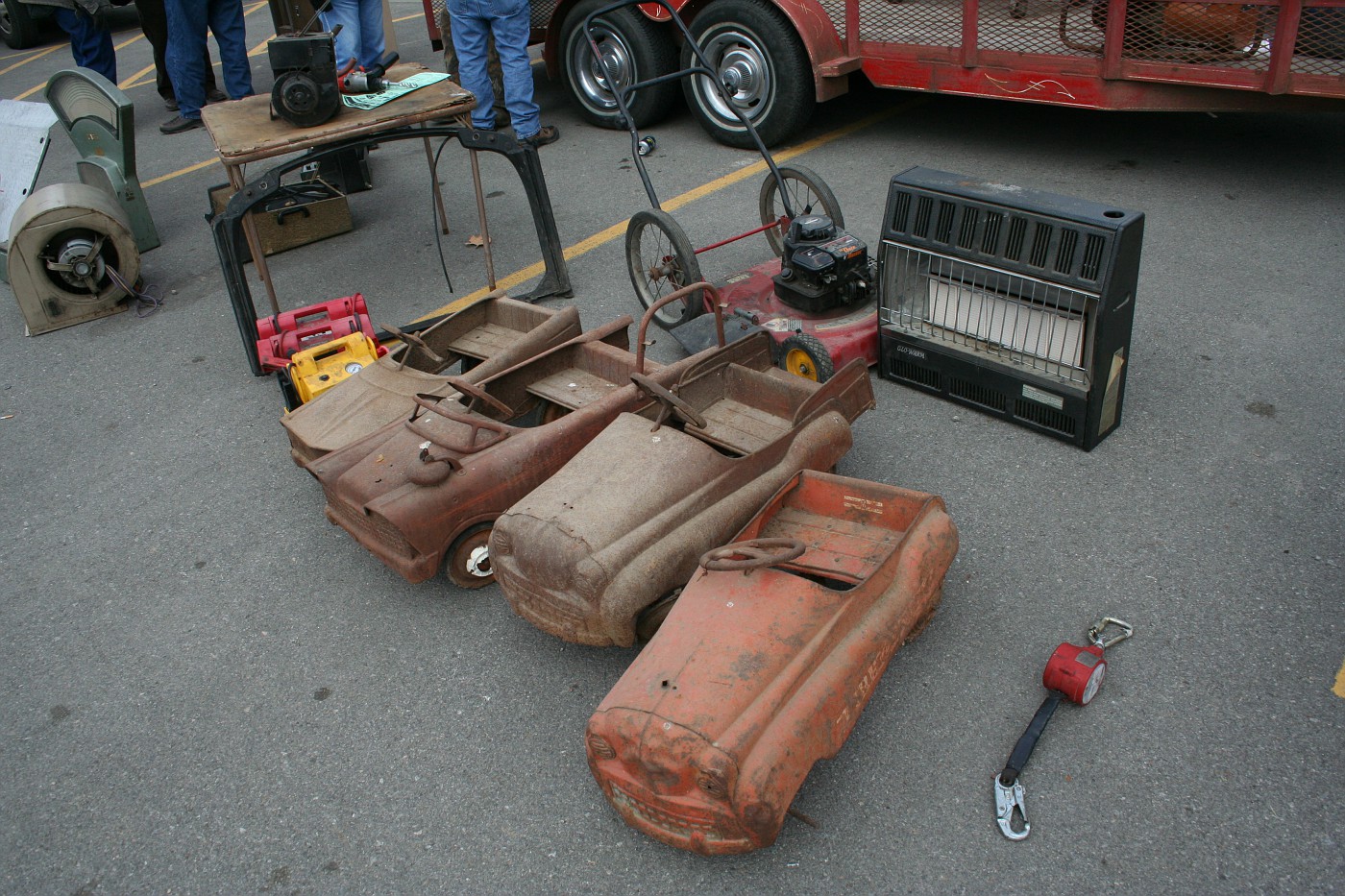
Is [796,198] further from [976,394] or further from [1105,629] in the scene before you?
[1105,629]

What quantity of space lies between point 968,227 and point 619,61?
461 cm

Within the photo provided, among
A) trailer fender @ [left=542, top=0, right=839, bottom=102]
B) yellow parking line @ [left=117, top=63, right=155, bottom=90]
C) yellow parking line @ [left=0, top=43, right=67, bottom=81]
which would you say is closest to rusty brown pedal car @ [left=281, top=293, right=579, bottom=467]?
trailer fender @ [left=542, top=0, right=839, bottom=102]

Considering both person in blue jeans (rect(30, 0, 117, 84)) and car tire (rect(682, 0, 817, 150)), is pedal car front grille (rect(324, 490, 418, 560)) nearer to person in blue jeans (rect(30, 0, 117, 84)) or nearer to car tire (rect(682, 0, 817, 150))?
car tire (rect(682, 0, 817, 150))

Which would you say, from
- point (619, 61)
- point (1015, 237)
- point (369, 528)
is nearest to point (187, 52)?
point (619, 61)

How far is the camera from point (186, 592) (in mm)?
3768

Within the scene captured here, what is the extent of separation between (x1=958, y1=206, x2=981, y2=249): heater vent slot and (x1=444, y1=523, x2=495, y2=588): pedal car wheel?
6.99 ft

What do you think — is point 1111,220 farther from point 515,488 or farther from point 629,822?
point 629,822

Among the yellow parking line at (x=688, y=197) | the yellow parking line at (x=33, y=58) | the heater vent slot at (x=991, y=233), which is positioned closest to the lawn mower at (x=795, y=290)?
the heater vent slot at (x=991, y=233)

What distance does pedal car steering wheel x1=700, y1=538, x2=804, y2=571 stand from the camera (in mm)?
2695

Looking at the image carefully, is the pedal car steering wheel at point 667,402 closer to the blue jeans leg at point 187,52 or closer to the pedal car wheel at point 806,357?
the pedal car wheel at point 806,357

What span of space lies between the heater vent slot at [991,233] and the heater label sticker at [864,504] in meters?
1.26

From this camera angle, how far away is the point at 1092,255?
11.2ft

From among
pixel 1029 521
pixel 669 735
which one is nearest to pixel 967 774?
pixel 669 735

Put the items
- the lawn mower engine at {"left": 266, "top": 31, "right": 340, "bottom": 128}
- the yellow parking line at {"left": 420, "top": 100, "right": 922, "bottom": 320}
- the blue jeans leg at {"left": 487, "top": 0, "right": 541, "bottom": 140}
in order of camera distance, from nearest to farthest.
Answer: the lawn mower engine at {"left": 266, "top": 31, "right": 340, "bottom": 128}
the yellow parking line at {"left": 420, "top": 100, "right": 922, "bottom": 320}
the blue jeans leg at {"left": 487, "top": 0, "right": 541, "bottom": 140}
